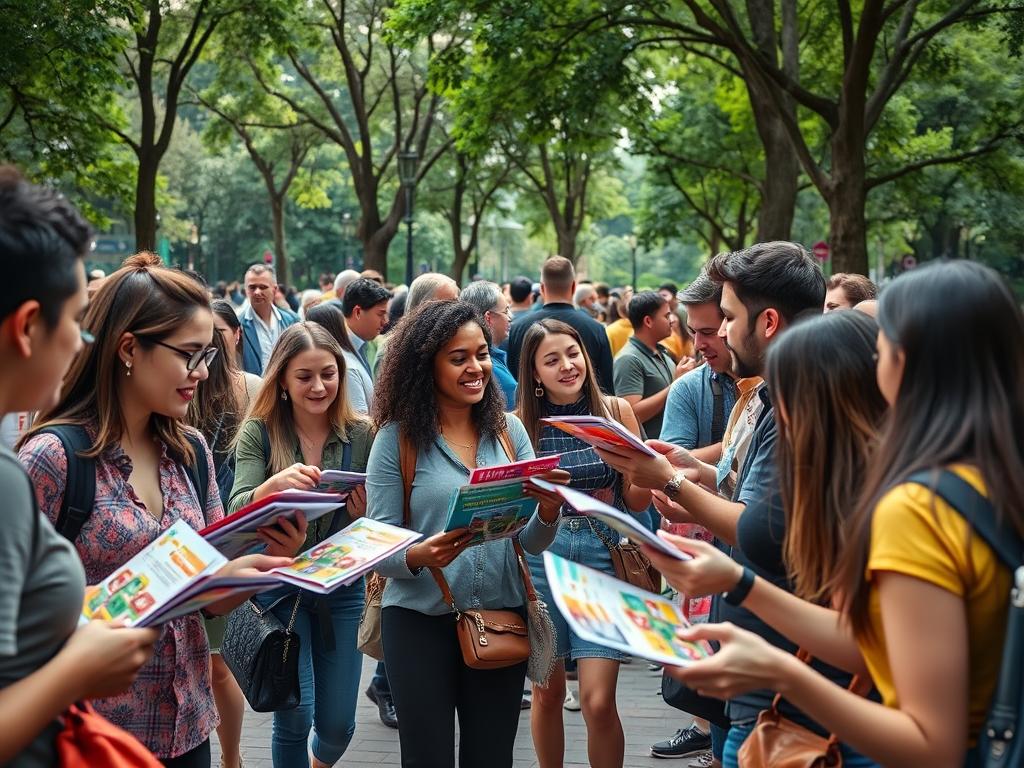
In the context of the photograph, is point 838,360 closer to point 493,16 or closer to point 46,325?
point 46,325

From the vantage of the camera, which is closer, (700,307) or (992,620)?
(992,620)

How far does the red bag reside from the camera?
2344 millimetres

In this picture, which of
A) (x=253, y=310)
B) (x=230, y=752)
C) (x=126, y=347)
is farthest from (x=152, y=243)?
(x=126, y=347)

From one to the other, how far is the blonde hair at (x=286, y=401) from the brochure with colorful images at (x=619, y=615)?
266 centimetres

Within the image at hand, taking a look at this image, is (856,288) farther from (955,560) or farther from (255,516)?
(955,560)

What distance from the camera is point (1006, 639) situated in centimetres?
217

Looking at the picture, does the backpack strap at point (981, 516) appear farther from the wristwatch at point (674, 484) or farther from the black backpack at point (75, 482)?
the black backpack at point (75, 482)

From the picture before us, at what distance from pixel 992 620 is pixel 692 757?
442 centimetres

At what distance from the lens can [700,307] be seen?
524 centimetres

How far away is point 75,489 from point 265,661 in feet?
5.25

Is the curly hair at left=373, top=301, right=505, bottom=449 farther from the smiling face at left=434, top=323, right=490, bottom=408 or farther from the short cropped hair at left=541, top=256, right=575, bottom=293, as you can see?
the short cropped hair at left=541, top=256, right=575, bottom=293

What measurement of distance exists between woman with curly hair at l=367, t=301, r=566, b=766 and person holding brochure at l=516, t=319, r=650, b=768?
1.80 ft

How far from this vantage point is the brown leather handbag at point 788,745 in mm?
2730

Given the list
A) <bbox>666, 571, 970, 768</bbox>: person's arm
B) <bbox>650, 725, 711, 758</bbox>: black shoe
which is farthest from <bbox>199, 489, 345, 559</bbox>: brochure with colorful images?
<bbox>650, 725, 711, 758</bbox>: black shoe
